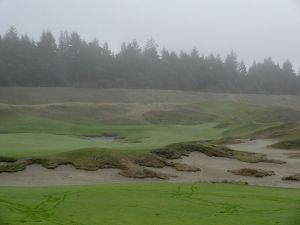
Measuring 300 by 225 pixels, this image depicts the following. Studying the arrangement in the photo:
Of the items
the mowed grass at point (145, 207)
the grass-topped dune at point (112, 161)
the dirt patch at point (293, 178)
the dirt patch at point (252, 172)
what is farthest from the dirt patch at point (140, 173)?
the dirt patch at point (293, 178)

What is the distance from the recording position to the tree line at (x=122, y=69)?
426ft

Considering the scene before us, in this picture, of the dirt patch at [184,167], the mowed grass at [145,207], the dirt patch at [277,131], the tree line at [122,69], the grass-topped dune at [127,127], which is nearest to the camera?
the mowed grass at [145,207]

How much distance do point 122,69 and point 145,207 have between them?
135091mm

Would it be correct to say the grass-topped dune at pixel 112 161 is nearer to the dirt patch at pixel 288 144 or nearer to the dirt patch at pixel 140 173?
the dirt patch at pixel 140 173

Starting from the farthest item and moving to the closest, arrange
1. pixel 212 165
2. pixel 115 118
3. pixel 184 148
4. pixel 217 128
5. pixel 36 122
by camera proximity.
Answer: pixel 115 118 → pixel 217 128 → pixel 36 122 → pixel 184 148 → pixel 212 165

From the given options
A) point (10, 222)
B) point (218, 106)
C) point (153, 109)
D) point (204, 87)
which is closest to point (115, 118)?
point (153, 109)

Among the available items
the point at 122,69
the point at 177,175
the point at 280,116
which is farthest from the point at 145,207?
the point at 122,69

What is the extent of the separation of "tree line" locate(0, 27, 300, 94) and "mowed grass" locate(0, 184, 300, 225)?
99905 mm

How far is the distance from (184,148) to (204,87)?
117587 mm

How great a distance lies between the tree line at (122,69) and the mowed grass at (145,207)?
3933 inches

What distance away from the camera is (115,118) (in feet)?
265

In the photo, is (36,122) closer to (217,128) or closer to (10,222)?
(217,128)

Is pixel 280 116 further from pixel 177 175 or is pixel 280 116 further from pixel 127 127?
pixel 177 175

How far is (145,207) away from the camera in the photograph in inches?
711
